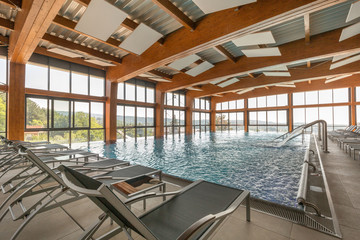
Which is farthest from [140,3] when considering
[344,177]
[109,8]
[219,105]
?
[219,105]

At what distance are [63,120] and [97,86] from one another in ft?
7.85

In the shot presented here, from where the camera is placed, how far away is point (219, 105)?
56.9 ft

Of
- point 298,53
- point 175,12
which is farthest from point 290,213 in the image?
point 298,53

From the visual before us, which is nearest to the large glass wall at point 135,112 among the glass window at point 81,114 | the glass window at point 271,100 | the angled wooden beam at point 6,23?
the glass window at point 81,114

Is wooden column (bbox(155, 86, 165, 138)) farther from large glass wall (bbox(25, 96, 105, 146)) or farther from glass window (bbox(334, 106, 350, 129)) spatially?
glass window (bbox(334, 106, 350, 129))

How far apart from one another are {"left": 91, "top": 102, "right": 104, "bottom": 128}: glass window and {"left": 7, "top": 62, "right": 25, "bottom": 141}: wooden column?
286 centimetres

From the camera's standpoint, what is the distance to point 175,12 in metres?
Result: 3.98

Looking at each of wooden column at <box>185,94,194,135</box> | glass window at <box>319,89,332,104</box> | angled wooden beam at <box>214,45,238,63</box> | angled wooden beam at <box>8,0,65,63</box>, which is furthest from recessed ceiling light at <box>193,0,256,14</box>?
glass window at <box>319,89,332,104</box>

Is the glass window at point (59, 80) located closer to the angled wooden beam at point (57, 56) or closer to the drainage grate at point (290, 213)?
the angled wooden beam at point (57, 56)

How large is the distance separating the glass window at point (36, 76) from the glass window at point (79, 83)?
1040 millimetres

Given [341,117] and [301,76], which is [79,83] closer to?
[301,76]

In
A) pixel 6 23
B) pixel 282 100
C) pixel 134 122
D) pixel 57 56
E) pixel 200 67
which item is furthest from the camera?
pixel 282 100

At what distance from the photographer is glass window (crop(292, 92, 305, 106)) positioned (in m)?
13.4

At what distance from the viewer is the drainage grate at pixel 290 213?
1.57 m
